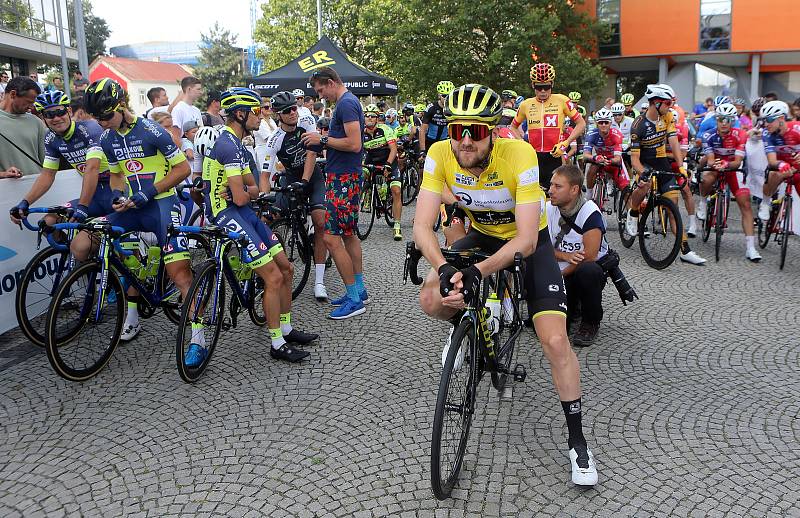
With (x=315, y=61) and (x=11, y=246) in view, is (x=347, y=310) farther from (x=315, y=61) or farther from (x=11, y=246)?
(x=315, y=61)

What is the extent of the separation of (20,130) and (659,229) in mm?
7202

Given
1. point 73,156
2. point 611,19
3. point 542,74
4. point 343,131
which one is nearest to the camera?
point 73,156

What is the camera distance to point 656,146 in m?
8.23

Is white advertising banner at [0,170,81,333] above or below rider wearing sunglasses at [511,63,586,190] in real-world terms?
below

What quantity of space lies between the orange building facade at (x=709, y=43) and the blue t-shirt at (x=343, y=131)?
107 feet

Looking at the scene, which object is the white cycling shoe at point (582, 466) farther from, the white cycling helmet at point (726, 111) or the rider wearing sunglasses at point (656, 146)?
the white cycling helmet at point (726, 111)

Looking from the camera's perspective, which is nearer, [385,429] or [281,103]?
[385,429]

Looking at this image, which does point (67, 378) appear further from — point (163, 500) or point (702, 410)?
point (702, 410)

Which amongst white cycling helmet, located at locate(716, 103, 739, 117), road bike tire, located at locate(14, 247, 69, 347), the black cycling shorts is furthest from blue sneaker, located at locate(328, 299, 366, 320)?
white cycling helmet, located at locate(716, 103, 739, 117)

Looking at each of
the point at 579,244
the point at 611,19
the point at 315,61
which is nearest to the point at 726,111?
the point at 579,244

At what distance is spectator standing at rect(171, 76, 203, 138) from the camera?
389 inches

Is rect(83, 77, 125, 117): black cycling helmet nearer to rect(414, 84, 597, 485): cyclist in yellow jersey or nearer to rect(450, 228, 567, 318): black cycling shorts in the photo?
rect(414, 84, 597, 485): cyclist in yellow jersey

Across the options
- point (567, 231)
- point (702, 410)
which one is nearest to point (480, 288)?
point (702, 410)

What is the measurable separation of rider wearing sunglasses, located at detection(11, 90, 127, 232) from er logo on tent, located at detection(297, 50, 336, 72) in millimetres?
13186
